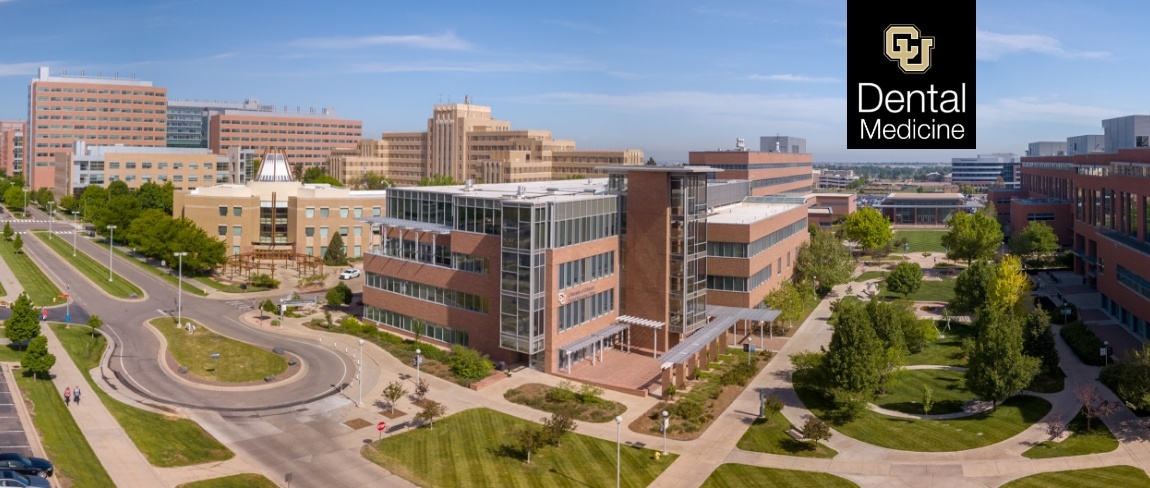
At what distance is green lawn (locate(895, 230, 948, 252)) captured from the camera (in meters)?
127

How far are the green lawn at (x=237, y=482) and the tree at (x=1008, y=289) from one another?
Result: 52155 mm

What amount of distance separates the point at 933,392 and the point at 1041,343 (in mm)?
8178

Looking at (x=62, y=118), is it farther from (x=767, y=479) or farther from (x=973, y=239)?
(x=767, y=479)

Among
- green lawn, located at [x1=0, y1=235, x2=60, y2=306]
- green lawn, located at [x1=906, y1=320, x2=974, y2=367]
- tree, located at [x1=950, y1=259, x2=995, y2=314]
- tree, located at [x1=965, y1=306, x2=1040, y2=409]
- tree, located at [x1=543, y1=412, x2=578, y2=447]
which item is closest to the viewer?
tree, located at [x1=543, y1=412, x2=578, y2=447]

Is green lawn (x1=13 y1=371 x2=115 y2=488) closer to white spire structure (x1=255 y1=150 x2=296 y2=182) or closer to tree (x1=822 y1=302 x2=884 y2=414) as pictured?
tree (x1=822 y1=302 x2=884 y2=414)

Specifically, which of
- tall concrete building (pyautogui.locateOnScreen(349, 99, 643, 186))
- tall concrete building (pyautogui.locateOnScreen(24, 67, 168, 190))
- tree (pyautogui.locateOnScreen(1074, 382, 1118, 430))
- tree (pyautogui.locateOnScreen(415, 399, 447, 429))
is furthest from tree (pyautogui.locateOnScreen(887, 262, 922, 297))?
tall concrete building (pyautogui.locateOnScreen(24, 67, 168, 190))

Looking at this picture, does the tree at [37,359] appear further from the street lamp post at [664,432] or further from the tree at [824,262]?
the tree at [824,262]

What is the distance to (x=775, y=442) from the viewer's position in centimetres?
4188

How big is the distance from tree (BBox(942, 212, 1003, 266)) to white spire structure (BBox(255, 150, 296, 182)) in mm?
83746

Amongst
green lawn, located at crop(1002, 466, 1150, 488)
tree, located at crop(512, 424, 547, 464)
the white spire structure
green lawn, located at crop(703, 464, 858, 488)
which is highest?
the white spire structure

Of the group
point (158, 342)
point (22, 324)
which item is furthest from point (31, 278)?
point (22, 324)

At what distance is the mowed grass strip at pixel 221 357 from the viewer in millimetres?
52219

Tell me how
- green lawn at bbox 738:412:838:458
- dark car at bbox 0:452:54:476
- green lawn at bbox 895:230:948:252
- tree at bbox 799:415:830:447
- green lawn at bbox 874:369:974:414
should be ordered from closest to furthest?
dark car at bbox 0:452:54:476 → tree at bbox 799:415:830:447 → green lawn at bbox 738:412:838:458 → green lawn at bbox 874:369:974:414 → green lawn at bbox 895:230:948:252

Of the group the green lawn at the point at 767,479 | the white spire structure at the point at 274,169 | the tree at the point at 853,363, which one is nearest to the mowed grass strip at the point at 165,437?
the green lawn at the point at 767,479
